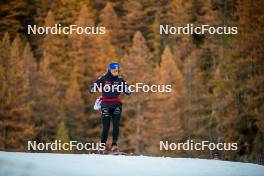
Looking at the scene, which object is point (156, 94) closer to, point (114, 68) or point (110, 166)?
point (114, 68)

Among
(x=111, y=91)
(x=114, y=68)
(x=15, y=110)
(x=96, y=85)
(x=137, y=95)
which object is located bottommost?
(x=15, y=110)

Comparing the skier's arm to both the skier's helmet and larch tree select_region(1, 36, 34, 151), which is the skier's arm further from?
larch tree select_region(1, 36, 34, 151)

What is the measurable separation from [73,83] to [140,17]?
23.0 meters

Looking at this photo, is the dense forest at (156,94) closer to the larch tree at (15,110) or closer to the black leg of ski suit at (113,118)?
the larch tree at (15,110)

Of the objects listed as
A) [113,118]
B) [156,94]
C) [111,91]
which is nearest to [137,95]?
[156,94]

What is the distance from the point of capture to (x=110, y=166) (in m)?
8.29

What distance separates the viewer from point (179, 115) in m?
44.3

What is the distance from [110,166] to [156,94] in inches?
1433

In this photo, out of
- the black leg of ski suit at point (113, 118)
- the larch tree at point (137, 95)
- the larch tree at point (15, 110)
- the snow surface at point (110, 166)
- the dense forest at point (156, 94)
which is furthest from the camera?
the larch tree at point (137, 95)

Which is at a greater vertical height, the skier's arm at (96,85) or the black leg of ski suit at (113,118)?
the skier's arm at (96,85)

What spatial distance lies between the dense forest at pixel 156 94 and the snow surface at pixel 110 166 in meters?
24.0

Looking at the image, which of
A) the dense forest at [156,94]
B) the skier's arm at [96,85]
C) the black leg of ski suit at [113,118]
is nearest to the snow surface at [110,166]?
the black leg of ski suit at [113,118]

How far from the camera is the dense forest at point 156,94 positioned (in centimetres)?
3650

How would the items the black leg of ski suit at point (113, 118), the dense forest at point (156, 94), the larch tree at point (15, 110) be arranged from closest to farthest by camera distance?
the black leg of ski suit at point (113, 118)
the dense forest at point (156, 94)
the larch tree at point (15, 110)
